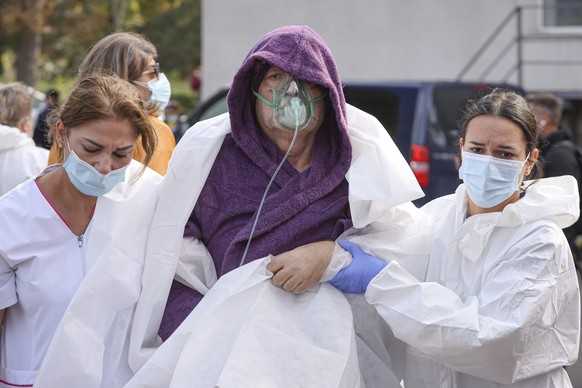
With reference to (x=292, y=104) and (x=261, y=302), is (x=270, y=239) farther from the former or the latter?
(x=292, y=104)

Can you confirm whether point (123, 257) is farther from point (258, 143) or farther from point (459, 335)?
point (459, 335)

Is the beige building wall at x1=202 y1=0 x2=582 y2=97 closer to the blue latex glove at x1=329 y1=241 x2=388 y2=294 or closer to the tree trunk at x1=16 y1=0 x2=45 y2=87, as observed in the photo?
the tree trunk at x1=16 y1=0 x2=45 y2=87

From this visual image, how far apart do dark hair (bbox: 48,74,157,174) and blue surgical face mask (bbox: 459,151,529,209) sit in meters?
1.15

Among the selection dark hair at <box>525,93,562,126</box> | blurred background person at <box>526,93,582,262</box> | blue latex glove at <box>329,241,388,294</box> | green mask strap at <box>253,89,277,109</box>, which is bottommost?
blurred background person at <box>526,93,582,262</box>

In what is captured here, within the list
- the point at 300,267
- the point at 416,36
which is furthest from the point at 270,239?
the point at 416,36

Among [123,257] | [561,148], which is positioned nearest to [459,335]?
[123,257]

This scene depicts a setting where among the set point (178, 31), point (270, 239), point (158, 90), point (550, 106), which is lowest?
point (178, 31)

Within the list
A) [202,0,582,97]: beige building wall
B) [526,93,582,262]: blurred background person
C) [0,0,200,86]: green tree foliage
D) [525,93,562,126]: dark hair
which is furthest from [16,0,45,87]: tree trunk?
[526,93,582,262]: blurred background person

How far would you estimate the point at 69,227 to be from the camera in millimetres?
3365

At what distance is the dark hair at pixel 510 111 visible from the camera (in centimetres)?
347

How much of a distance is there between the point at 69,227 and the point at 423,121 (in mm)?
6381

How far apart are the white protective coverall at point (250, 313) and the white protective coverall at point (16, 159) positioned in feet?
8.19

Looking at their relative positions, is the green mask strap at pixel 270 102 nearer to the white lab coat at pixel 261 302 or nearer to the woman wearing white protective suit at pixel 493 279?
the white lab coat at pixel 261 302

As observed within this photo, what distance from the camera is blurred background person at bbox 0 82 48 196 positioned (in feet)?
18.9
